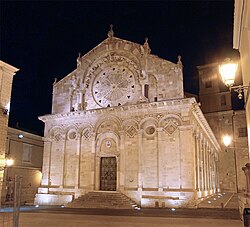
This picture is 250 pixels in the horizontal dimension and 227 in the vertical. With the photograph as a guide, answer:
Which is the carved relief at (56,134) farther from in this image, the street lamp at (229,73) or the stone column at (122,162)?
the street lamp at (229,73)

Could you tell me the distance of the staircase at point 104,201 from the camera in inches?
795

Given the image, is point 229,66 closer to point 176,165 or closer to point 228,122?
point 176,165

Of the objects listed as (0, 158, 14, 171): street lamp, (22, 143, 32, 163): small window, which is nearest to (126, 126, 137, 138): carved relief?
(0, 158, 14, 171): street lamp

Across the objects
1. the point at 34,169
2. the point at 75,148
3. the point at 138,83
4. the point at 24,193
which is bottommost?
the point at 24,193

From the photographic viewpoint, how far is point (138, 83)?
2384 centimetres

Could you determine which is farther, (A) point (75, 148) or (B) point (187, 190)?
(A) point (75, 148)

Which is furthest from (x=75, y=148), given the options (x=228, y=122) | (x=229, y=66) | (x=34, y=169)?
(x=228, y=122)

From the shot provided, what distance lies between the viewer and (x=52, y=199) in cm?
2408

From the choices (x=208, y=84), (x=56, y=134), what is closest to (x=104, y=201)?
(x=56, y=134)

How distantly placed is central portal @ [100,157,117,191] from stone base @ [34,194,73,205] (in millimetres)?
2963

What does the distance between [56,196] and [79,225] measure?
12723 mm

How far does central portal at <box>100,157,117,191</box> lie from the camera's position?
22984mm

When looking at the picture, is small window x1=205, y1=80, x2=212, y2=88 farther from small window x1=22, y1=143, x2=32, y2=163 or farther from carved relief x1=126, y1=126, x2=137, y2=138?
small window x1=22, y1=143, x2=32, y2=163

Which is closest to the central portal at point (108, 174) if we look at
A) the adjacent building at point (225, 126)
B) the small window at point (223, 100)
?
the adjacent building at point (225, 126)
